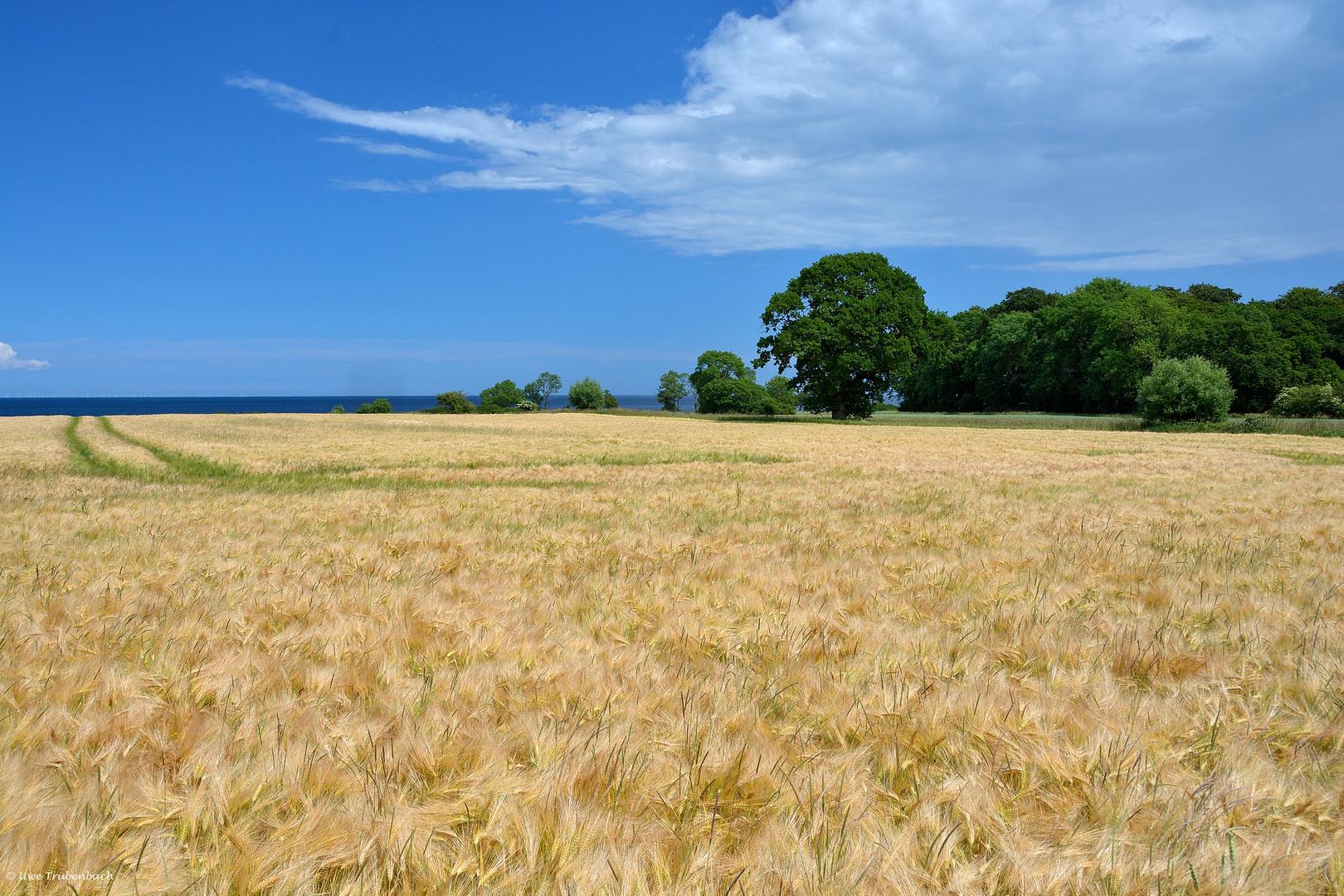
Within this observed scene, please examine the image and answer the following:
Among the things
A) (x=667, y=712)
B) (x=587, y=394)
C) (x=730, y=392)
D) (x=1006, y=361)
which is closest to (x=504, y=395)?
(x=587, y=394)

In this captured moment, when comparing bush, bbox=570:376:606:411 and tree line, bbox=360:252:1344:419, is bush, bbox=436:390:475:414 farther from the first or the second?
bush, bbox=570:376:606:411

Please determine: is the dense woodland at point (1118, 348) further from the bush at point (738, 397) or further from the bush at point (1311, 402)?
the bush at point (738, 397)

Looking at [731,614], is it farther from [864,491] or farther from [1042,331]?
[1042,331]

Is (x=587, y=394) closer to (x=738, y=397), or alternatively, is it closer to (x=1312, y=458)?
(x=738, y=397)

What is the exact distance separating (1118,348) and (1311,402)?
18.8 metres

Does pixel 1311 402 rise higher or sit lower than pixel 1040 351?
lower

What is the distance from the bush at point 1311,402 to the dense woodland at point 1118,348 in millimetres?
11042

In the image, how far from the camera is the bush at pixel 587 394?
104 meters

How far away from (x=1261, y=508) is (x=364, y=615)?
11731mm

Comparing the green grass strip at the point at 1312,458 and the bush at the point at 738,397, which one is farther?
the bush at the point at 738,397

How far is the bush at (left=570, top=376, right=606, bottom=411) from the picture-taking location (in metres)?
104

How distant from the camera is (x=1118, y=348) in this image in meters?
66.9

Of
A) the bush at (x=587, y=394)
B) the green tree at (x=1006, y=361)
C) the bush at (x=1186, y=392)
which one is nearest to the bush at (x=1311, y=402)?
the bush at (x=1186, y=392)

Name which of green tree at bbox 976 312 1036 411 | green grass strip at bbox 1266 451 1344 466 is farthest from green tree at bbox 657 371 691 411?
green grass strip at bbox 1266 451 1344 466
